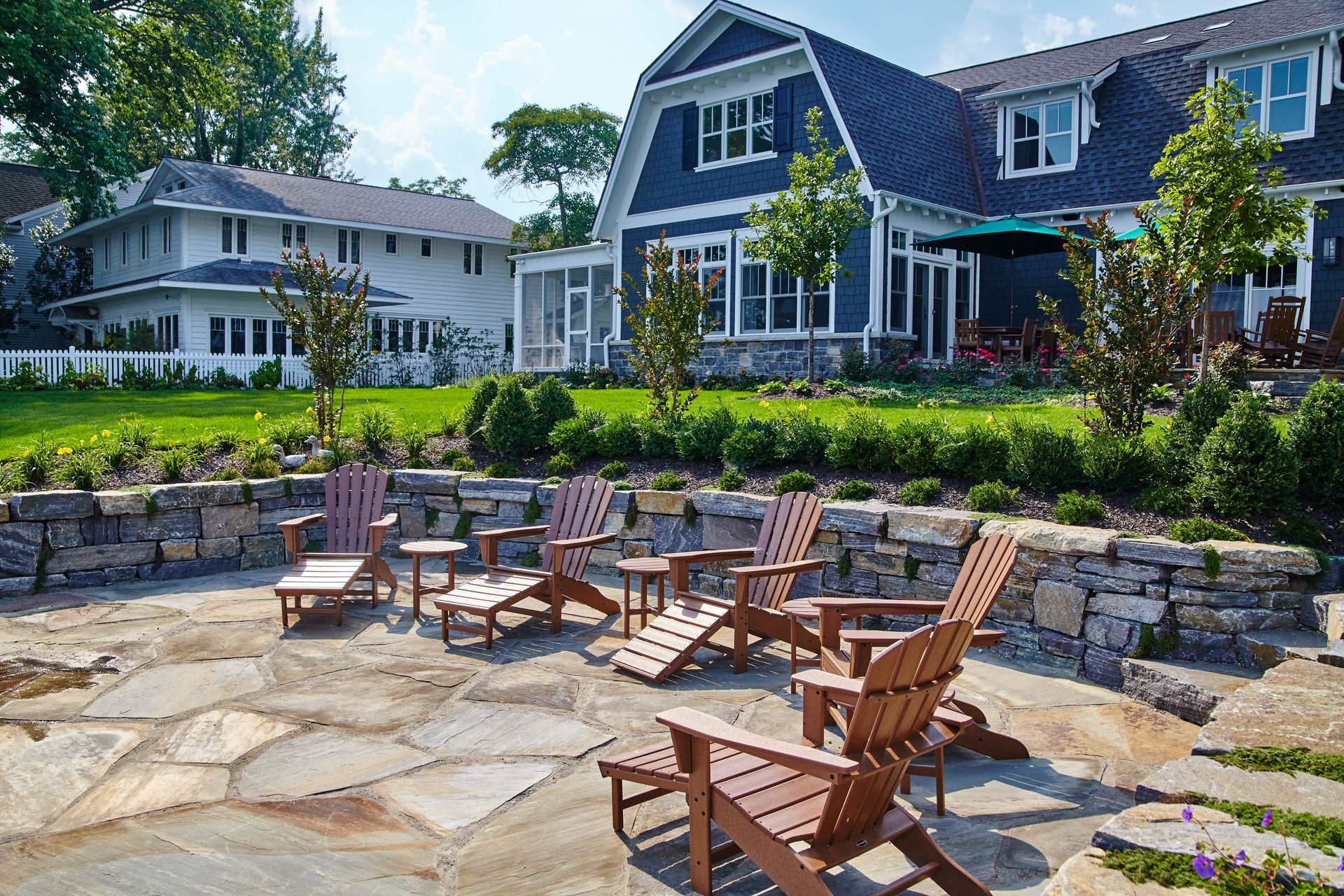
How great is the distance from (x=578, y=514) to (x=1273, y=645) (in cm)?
406

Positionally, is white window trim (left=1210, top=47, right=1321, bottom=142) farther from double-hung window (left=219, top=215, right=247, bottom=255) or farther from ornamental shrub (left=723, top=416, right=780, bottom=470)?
double-hung window (left=219, top=215, right=247, bottom=255)

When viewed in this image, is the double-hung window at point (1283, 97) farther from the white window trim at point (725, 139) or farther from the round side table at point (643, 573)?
the round side table at point (643, 573)

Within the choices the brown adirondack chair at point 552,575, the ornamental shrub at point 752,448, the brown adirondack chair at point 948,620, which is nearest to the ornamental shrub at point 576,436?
the ornamental shrub at point 752,448

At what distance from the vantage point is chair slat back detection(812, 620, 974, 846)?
257 cm

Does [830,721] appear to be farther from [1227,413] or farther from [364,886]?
[1227,413]

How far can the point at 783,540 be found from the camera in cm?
572

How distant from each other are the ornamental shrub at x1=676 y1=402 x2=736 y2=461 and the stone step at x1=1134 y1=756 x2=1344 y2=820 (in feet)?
16.5

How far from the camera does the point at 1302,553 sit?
4.76 m

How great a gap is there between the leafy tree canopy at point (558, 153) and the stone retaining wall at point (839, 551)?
2977cm

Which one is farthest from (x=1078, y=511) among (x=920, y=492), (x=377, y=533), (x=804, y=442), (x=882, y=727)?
(x=377, y=533)

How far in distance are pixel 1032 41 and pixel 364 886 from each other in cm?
2209

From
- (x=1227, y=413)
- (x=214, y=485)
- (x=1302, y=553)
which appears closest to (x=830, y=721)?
(x=1302, y=553)

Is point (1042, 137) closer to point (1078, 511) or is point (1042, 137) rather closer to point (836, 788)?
point (1078, 511)

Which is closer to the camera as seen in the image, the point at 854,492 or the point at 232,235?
the point at 854,492
